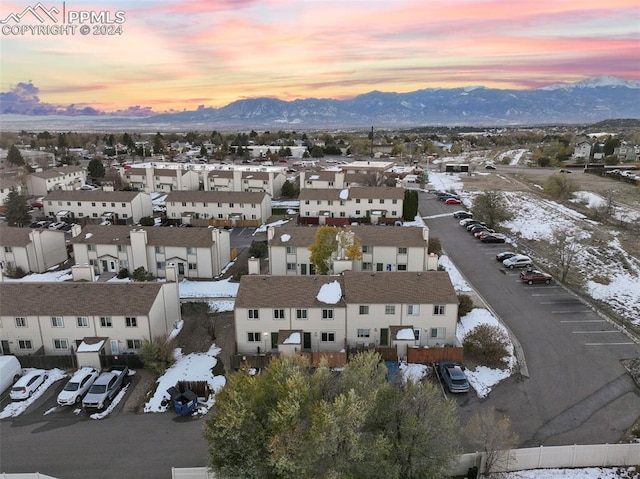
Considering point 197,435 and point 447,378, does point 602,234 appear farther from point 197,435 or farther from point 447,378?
point 197,435

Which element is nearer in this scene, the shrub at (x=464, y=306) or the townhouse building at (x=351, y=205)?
the shrub at (x=464, y=306)

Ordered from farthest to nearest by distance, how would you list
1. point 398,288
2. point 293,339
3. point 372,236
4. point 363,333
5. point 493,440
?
1. point 372,236
2. point 398,288
3. point 363,333
4. point 293,339
5. point 493,440

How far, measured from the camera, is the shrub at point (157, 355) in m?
30.0

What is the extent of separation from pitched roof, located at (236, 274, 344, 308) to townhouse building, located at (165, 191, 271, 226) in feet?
115

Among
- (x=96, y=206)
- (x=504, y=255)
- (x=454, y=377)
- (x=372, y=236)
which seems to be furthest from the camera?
(x=96, y=206)

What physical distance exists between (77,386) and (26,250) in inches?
1116

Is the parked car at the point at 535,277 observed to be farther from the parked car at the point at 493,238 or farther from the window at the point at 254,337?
the window at the point at 254,337

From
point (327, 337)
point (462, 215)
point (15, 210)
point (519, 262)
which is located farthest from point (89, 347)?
point (462, 215)

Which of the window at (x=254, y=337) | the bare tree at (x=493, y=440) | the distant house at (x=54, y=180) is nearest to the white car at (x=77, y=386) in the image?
the window at (x=254, y=337)

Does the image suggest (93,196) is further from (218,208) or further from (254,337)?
(254,337)

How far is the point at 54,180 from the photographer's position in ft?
291

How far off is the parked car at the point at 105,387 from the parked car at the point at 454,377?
20239 mm

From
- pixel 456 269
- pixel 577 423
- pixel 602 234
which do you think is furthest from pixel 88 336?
pixel 602 234

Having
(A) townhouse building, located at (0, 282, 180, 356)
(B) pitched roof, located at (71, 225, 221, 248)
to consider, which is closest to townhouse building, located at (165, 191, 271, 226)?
(B) pitched roof, located at (71, 225, 221, 248)
